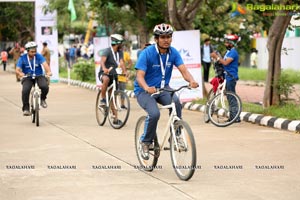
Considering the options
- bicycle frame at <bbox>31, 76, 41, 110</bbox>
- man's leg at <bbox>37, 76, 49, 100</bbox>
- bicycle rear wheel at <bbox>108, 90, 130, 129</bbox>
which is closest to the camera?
bicycle rear wheel at <bbox>108, 90, 130, 129</bbox>

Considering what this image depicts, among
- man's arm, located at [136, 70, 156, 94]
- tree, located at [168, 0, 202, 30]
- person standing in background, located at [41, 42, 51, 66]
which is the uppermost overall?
tree, located at [168, 0, 202, 30]

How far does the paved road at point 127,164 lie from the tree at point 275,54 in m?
1.70

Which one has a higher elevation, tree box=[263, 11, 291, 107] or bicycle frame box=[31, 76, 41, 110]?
tree box=[263, 11, 291, 107]

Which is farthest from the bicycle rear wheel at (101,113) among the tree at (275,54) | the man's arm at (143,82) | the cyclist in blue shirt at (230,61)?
the man's arm at (143,82)

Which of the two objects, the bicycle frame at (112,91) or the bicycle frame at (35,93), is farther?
the bicycle frame at (35,93)

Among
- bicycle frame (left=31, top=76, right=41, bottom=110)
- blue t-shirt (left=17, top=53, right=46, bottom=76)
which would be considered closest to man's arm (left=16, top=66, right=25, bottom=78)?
blue t-shirt (left=17, top=53, right=46, bottom=76)

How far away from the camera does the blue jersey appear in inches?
335

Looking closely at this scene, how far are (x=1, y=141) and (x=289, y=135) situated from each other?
4.77m

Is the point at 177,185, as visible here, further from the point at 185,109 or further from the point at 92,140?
the point at 185,109

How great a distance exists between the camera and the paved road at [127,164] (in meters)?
7.43

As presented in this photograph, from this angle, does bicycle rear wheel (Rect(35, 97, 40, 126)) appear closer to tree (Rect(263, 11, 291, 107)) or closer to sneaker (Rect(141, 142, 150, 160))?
tree (Rect(263, 11, 291, 107))

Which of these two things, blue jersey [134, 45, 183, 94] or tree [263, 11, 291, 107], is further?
tree [263, 11, 291, 107]

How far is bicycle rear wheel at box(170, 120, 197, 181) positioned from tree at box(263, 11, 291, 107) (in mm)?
7296

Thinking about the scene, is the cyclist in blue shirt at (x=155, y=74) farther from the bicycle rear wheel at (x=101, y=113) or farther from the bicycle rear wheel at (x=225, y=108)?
the bicycle rear wheel at (x=101, y=113)
